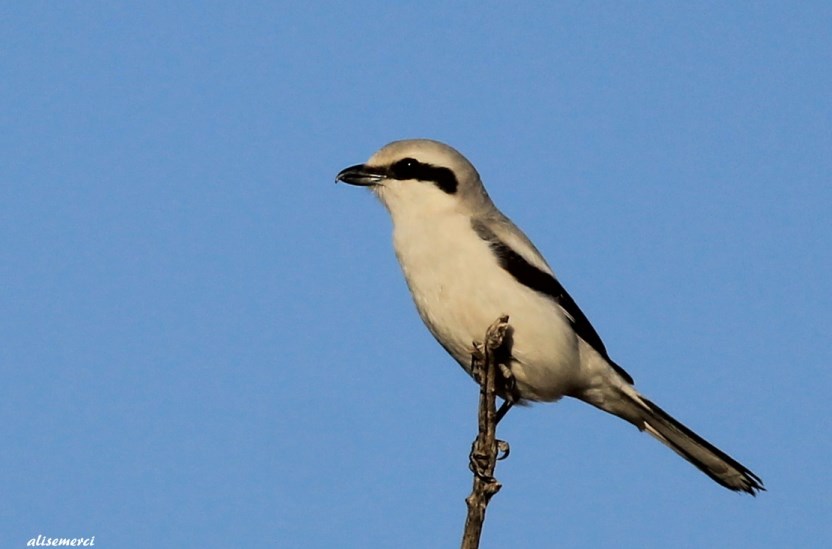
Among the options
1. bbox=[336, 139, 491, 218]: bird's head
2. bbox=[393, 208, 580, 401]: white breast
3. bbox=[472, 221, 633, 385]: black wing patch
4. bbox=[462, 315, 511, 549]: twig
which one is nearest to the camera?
bbox=[462, 315, 511, 549]: twig

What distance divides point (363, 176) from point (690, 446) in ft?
8.50

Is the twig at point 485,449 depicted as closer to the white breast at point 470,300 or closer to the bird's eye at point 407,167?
the white breast at point 470,300

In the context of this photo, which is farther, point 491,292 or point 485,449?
point 491,292

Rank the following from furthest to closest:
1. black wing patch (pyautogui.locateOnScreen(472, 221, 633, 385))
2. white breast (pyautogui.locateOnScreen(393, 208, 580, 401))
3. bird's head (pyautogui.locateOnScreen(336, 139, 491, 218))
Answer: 1. bird's head (pyautogui.locateOnScreen(336, 139, 491, 218))
2. black wing patch (pyautogui.locateOnScreen(472, 221, 633, 385))
3. white breast (pyautogui.locateOnScreen(393, 208, 580, 401))

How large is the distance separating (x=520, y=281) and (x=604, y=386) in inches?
42.1

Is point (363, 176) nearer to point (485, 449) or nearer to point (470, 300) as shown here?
point (470, 300)

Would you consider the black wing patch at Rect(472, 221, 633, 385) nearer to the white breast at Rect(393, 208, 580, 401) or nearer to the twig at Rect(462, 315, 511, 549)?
the white breast at Rect(393, 208, 580, 401)

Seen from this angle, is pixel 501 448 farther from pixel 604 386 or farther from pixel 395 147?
pixel 395 147

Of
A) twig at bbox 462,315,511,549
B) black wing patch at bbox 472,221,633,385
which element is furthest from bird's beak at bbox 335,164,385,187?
twig at bbox 462,315,511,549

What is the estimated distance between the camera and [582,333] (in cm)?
731

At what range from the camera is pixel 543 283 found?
696 centimetres

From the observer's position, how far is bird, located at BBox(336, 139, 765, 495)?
21.5 ft

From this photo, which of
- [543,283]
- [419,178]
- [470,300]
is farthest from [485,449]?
[419,178]

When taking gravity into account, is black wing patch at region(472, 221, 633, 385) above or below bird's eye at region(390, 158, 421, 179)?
below
